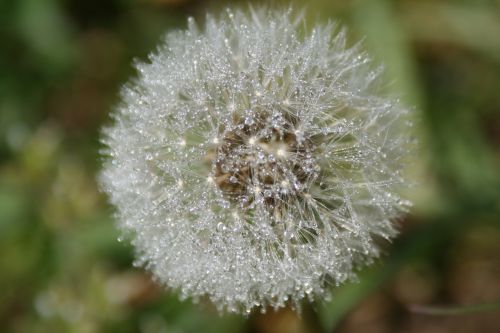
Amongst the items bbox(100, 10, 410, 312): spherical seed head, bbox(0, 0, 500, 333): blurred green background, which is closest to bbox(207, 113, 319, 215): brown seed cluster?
bbox(100, 10, 410, 312): spherical seed head

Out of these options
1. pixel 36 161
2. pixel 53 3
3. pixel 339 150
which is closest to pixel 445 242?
pixel 339 150

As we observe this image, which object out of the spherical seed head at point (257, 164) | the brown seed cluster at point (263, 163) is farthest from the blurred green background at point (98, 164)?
the brown seed cluster at point (263, 163)

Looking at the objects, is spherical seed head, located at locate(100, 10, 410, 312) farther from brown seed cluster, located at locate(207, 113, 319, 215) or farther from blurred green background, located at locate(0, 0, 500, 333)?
blurred green background, located at locate(0, 0, 500, 333)

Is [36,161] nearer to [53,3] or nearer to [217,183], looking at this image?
[53,3]

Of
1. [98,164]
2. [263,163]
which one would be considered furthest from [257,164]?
[98,164]

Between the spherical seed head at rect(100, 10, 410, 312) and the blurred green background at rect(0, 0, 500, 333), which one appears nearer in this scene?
the spherical seed head at rect(100, 10, 410, 312)

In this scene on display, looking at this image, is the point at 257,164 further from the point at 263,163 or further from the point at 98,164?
the point at 98,164
